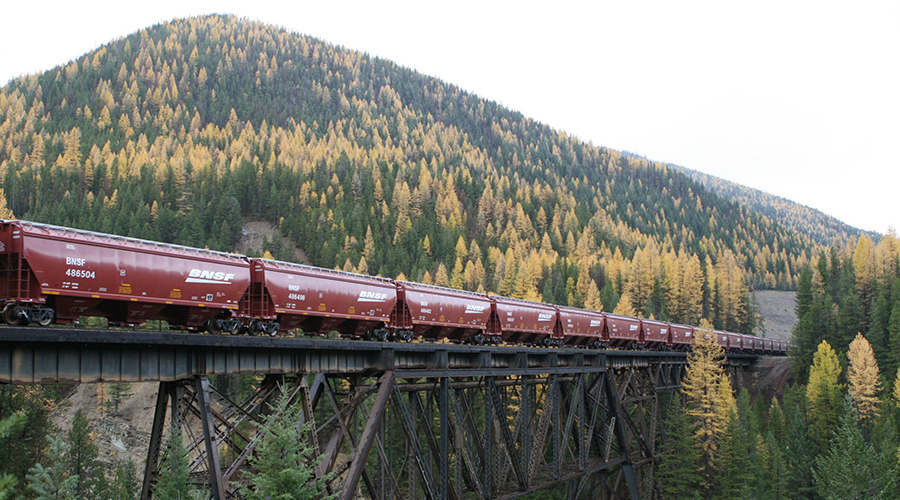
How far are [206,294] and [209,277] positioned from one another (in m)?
0.60

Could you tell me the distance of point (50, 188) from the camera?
15638 cm

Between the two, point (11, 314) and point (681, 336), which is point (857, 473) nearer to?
point (681, 336)

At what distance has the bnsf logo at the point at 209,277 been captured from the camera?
2117 cm

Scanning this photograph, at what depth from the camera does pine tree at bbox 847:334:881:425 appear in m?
65.6

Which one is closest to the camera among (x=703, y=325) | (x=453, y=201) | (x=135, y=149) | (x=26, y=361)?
(x=26, y=361)

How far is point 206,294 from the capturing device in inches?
843

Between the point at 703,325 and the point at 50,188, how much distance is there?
157m

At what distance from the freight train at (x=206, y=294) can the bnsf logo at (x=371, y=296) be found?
0.16ft

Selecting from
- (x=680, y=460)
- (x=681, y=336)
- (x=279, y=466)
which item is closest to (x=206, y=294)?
(x=279, y=466)

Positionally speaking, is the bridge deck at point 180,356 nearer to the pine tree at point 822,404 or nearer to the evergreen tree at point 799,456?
the evergreen tree at point 799,456

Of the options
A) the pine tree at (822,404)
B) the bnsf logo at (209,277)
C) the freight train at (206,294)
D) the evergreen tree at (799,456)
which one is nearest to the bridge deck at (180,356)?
the freight train at (206,294)

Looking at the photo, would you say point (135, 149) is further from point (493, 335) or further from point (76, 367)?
point (76, 367)

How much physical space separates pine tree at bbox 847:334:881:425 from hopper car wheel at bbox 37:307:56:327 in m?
72.8

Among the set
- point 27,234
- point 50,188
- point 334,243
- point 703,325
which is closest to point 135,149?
point 50,188
